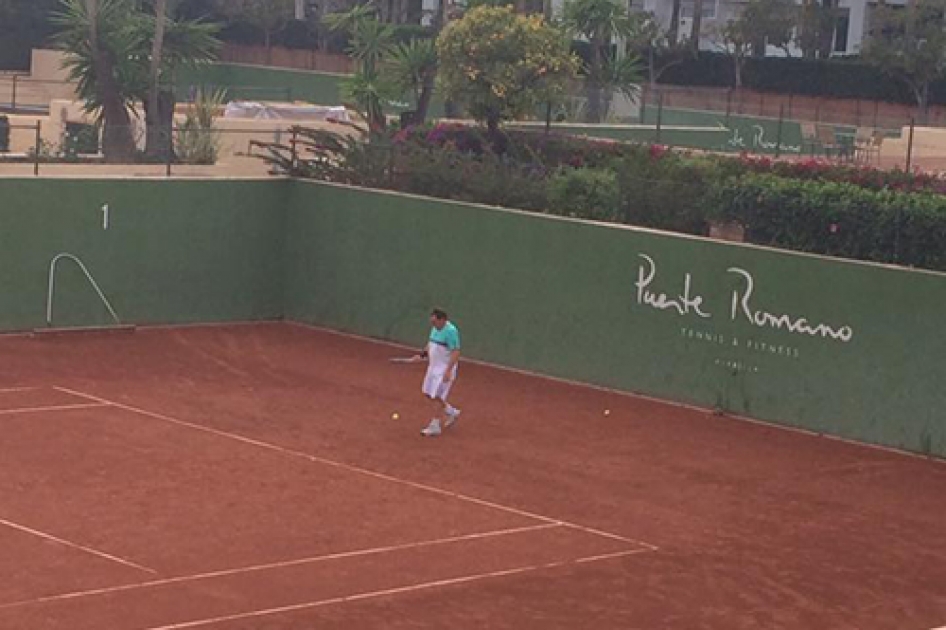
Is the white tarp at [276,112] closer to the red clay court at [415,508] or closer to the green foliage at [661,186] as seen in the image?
the green foliage at [661,186]

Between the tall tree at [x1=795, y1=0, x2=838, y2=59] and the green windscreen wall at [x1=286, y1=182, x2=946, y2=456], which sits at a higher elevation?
the tall tree at [x1=795, y1=0, x2=838, y2=59]

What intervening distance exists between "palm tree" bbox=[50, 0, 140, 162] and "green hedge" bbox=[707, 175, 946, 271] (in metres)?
19.7

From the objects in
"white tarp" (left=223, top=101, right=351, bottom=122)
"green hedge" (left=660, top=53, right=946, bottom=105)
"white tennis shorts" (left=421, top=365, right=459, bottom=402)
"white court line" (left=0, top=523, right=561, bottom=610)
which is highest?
"green hedge" (left=660, top=53, right=946, bottom=105)

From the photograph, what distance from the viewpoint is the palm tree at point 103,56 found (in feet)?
154

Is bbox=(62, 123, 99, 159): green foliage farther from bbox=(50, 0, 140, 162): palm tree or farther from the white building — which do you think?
Answer: the white building

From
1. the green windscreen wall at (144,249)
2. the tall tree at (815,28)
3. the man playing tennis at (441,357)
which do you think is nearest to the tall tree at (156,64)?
the green windscreen wall at (144,249)

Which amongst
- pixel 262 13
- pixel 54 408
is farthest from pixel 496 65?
pixel 262 13

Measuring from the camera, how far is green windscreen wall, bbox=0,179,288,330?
3288 cm

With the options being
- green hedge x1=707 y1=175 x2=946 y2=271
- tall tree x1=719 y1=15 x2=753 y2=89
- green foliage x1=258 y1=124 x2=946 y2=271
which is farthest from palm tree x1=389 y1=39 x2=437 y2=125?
tall tree x1=719 y1=15 x2=753 y2=89

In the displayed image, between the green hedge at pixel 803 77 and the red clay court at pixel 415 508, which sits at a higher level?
the green hedge at pixel 803 77

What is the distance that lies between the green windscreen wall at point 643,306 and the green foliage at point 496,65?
20.7 feet

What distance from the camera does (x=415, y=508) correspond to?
21812 millimetres

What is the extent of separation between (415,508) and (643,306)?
9557mm

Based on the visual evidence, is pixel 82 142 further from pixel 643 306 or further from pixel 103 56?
pixel 643 306
